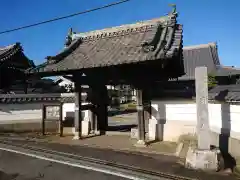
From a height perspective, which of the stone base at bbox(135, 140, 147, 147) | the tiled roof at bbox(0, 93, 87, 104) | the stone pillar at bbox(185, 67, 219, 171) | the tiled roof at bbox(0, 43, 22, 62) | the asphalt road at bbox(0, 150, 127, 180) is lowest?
the asphalt road at bbox(0, 150, 127, 180)

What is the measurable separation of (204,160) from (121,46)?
24.6 feet

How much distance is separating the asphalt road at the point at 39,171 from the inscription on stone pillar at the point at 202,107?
113 inches

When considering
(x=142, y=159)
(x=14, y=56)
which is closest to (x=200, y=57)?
(x=14, y=56)

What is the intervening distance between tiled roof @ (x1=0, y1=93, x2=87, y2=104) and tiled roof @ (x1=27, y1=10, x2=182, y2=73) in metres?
3.23

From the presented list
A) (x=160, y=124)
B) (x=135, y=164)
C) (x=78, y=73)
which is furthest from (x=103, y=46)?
(x=135, y=164)

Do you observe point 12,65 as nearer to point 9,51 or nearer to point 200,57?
point 9,51

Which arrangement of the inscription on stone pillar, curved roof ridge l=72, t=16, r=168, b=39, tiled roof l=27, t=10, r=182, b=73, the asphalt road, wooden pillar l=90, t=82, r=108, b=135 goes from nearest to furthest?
the asphalt road, the inscription on stone pillar, tiled roof l=27, t=10, r=182, b=73, curved roof ridge l=72, t=16, r=168, b=39, wooden pillar l=90, t=82, r=108, b=135

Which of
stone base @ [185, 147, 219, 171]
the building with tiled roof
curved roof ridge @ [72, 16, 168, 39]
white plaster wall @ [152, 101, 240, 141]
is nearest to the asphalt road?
stone base @ [185, 147, 219, 171]

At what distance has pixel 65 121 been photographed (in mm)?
16328

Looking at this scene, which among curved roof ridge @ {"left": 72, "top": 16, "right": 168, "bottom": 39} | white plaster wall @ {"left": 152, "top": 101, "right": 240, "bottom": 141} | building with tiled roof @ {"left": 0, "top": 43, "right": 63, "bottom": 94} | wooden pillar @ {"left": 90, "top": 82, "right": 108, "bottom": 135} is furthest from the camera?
building with tiled roof @ {"left": 0, "top": 43, "right": 63, "bottom": 94}

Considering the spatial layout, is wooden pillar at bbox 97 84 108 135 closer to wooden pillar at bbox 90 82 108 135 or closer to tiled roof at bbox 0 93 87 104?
wooden pillar at bbox 90 82 108 135

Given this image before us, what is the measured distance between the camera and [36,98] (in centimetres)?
1720

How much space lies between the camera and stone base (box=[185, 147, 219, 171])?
764 cm

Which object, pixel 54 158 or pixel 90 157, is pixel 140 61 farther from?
pixel 54 158
